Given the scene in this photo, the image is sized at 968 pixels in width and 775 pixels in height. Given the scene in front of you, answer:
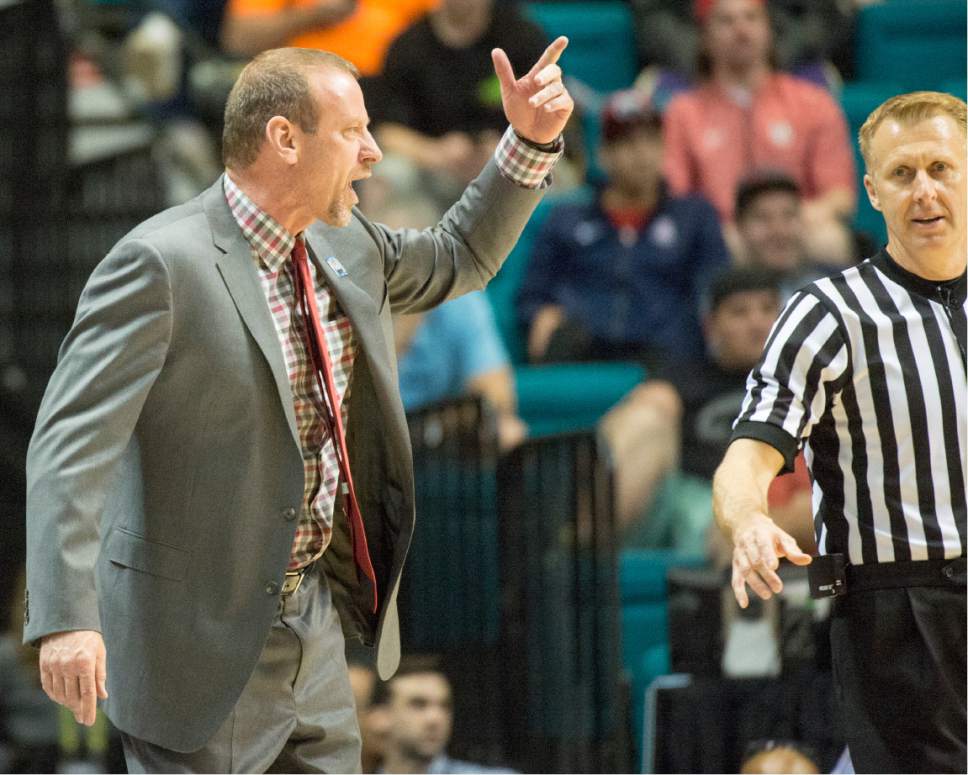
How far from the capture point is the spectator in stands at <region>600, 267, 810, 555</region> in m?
5.63

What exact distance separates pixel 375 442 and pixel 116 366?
0.52m

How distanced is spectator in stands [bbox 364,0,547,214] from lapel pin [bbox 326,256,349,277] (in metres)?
4.16

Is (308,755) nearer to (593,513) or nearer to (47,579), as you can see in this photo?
(47,579)

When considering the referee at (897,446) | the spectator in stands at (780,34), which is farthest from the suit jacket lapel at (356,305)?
the spectator in stands at (780,34)

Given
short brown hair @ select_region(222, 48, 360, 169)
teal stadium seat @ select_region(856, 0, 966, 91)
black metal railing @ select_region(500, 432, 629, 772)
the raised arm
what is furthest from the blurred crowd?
short brown hair @ select_region(222, 48, 360, 169)

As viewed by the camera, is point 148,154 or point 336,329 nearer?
point 336,329

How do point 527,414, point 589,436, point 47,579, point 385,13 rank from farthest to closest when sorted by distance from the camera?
point 385,13, point 527,414, point 589,436, point 47,579

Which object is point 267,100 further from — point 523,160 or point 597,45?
point 597,45

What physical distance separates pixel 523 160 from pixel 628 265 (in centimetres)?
347

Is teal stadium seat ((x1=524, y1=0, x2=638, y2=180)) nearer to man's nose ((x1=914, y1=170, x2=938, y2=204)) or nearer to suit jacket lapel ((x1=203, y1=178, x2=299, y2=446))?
man's nose ((x1=914, y1=170, x2=938, y2=204))

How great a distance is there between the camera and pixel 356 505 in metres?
2.78

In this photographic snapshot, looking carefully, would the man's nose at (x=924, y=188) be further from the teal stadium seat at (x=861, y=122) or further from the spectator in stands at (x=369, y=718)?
the teal stadium seat at (x=861, y=122)

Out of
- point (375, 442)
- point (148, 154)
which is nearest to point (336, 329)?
point (375, 442)

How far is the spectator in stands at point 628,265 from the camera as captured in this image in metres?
6.36
